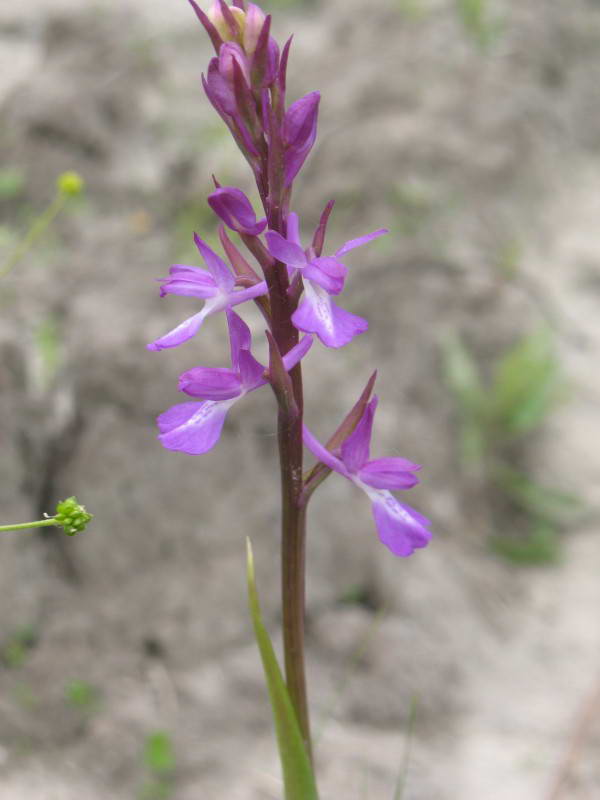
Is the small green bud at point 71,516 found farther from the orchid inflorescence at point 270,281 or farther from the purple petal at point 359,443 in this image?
the purple petal at point 359,443

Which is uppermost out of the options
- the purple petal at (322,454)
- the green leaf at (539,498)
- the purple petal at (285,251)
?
the purple petal at (285,251)

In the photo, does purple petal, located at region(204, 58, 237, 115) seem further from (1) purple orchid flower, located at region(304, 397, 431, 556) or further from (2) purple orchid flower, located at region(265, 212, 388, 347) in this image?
(1) purple orchid flower, located at region(304, 397, 431, 556)

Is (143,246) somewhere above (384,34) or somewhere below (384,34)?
below

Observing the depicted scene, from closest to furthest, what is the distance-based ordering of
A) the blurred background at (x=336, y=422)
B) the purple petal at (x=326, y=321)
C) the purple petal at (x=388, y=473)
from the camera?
the purple petal at (x=326, y=321) → the purple petal at (x=388, y=473) → the blurred background at (x=336, y=422)

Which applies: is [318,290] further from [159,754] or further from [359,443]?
[159,754]

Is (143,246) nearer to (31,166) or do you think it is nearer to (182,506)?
(31,166)

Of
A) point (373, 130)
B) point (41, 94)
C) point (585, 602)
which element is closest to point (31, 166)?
point (41, 94)

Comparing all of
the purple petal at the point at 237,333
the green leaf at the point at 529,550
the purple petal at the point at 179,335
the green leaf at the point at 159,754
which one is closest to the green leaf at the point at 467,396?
the green leaf at the point at 529,550

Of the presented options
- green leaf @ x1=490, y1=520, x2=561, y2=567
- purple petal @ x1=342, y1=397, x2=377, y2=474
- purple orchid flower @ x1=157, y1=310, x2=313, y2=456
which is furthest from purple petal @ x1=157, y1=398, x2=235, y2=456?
green leaf @ x1=490, y1=520, x2=561, y2=567
